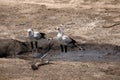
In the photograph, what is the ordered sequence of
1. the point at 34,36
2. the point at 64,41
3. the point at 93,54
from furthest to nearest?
1. the point at 34,36
2. the point at 64,41
3. the point at 93,54

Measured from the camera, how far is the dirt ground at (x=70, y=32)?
39.0ft

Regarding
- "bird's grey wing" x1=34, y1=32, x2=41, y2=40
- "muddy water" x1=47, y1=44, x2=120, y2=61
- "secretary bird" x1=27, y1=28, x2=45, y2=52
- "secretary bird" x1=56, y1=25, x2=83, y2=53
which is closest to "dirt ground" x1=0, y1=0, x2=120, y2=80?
"muddy water" x1=47, y1=44, x2=120, y2=61

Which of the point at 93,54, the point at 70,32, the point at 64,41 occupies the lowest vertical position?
the point at 93,54

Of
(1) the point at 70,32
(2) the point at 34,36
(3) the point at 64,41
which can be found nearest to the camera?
(3) the point at 64,41

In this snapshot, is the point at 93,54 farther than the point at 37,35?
No

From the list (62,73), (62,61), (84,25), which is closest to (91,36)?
(84,25)

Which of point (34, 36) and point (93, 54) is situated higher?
point (34, 36)

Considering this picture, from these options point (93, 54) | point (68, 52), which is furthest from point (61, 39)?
point (93, 54)

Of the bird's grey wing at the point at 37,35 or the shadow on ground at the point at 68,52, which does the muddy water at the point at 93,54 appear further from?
the bird's grey wing at the point at 37,35

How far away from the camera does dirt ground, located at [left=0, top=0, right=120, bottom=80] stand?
1189 centimetres

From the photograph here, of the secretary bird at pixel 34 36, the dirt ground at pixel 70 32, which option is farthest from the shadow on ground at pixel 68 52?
the secretary bird at pixel 34 36

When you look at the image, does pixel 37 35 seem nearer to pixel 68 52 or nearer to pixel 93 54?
pixel 68 52

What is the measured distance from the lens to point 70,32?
15.2 meters

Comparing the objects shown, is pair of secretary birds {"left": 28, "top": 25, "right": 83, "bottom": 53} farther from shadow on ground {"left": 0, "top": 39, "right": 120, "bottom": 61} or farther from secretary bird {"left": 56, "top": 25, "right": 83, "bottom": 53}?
shadow on ground {"left": 0, "top": 39, "right": 120, "bottom": 61}
